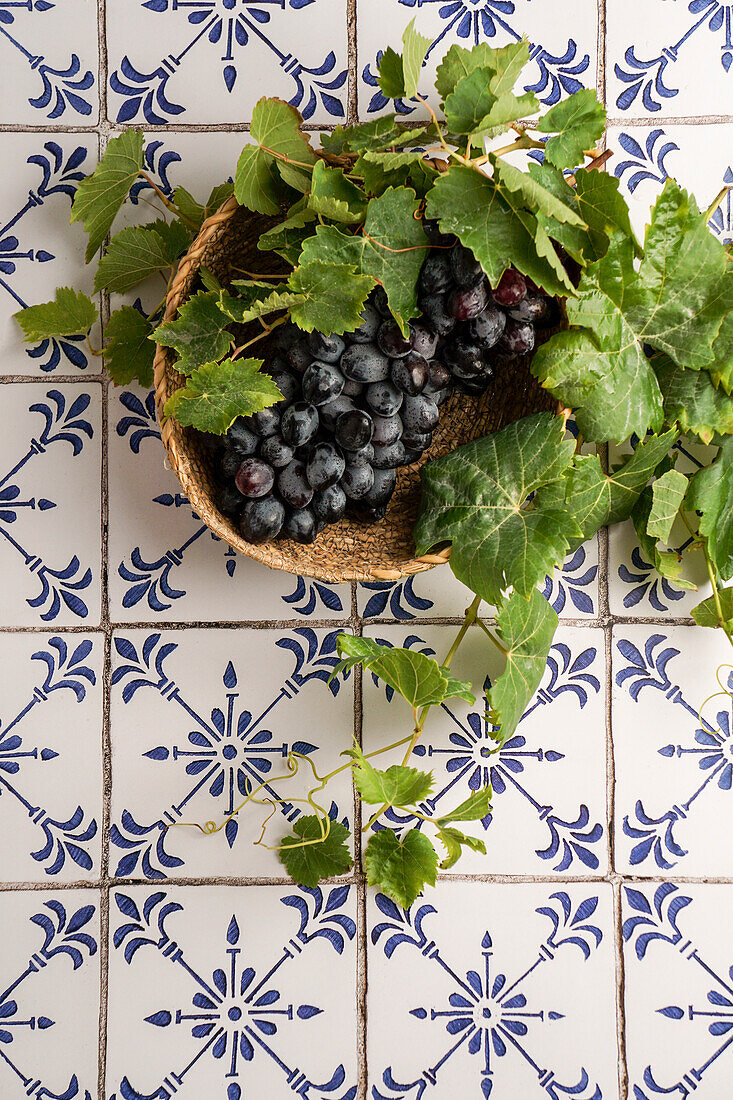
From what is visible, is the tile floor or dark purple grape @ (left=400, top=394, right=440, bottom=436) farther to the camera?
the tile floor

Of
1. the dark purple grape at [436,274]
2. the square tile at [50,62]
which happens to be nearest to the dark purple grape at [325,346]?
the dark purple grape at [436,274]

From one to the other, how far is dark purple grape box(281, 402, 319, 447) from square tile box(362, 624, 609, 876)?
0.97 feet

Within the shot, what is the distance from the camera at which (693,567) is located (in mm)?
1058

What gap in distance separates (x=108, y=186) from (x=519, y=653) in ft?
2.38

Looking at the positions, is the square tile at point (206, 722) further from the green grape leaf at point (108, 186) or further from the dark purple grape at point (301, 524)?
the green grape leaf at point (108, 186)

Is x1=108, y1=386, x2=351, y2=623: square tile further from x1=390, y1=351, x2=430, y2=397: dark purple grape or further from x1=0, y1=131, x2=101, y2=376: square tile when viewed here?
x1=390, y1=351, x2=430, y2=397: dark purple grape

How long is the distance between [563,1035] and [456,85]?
1115 mm

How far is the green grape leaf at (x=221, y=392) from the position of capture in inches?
32.9

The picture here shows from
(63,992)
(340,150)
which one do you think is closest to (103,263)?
(340,150)

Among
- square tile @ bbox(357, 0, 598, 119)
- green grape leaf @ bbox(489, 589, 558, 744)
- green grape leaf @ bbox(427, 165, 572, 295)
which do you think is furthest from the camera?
square tile @ bbox(357, 0, 598, 119)

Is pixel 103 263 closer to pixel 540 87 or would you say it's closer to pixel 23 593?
pixel 23 593

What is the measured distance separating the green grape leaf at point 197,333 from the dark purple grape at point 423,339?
19 cm

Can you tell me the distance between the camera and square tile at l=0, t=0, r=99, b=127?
103cm

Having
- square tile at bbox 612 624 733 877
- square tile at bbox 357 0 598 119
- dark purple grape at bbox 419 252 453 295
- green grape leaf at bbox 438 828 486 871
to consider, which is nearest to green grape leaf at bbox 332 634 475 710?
green grape leaf at bbox 438 828 486 871
